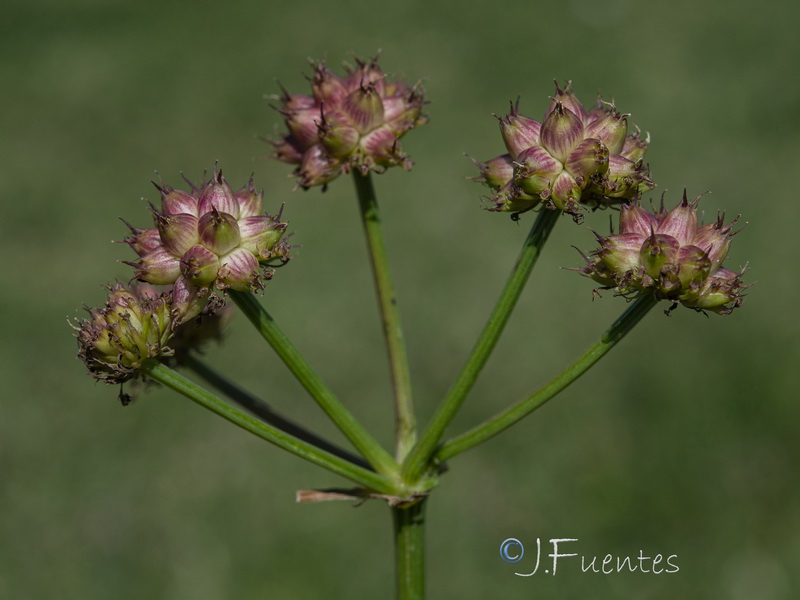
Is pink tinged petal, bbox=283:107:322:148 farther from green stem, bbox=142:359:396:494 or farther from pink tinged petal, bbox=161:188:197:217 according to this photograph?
green stem, bbox=142:359:396:494

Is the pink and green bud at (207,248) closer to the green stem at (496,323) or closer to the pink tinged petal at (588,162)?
the green stem at (496,323)

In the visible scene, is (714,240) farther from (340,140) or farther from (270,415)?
(270,415)

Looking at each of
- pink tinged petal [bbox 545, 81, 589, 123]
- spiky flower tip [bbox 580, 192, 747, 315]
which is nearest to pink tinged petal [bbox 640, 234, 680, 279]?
spiky flower tip [bbox 580, 192, 747, 315]

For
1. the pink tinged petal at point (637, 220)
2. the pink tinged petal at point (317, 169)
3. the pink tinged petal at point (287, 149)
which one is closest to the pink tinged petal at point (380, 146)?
the pink tinged petal at point (317, 169)

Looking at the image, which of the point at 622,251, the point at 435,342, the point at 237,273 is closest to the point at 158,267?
the point at 237,273

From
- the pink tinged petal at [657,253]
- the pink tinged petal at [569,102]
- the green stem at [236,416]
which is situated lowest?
the green stem at [236,416]

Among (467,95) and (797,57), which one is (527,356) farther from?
(797,57)

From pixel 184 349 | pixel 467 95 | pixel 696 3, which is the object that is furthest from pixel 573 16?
pixel 184 349
